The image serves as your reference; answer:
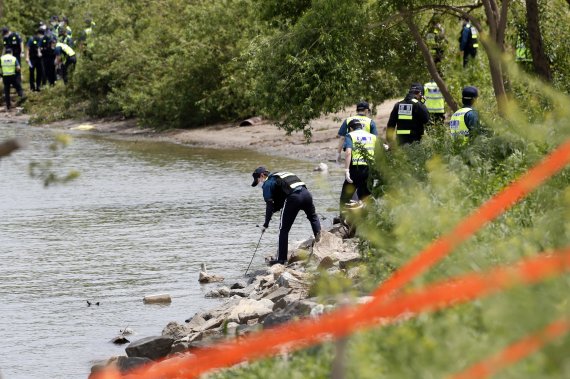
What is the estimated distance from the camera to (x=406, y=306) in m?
6.22

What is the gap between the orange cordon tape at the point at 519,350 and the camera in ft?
16.8

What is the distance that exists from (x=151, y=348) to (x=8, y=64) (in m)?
27.0

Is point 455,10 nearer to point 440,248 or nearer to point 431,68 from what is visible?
point 431,68

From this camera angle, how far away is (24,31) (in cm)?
4372

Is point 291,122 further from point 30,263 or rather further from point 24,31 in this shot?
point 24,31

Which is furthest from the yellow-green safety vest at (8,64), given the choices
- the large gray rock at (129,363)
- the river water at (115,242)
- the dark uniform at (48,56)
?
the large gray rock at (129,363)

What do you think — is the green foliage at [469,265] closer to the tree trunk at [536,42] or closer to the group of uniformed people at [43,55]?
the tree trunk at [536,42]

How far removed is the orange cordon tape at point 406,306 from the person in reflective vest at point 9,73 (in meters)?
30.7

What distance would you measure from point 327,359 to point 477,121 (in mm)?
7640

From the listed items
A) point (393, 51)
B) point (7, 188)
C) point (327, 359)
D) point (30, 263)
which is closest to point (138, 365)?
point (327, 359)

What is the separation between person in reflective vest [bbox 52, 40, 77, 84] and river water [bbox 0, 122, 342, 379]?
9.24 meters

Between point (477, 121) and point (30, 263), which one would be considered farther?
point (30, 263)

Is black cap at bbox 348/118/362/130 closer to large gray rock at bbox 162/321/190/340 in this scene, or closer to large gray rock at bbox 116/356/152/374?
large gray rock at bbox 162/321/190/340

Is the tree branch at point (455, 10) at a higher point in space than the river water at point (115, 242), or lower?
higher
